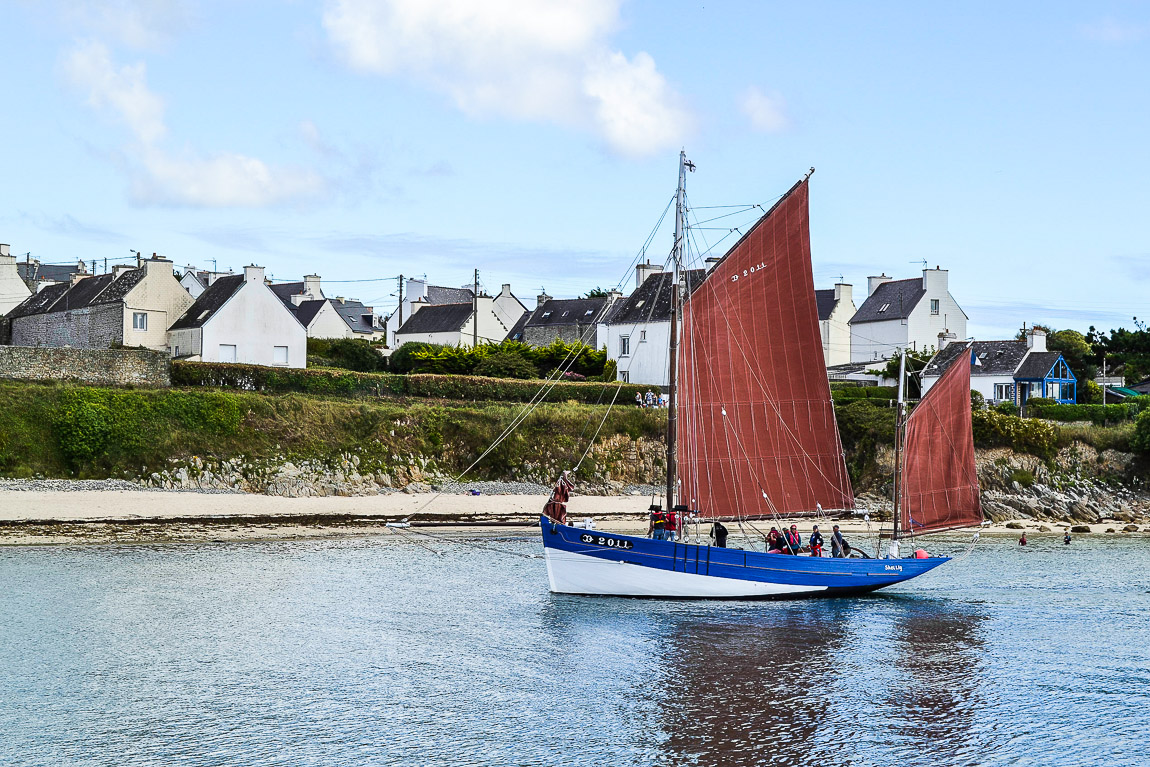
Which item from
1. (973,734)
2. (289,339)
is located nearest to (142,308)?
(289,339)

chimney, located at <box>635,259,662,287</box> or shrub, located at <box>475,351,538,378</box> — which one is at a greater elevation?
chimney, located at <box>635,259,662,287</box>

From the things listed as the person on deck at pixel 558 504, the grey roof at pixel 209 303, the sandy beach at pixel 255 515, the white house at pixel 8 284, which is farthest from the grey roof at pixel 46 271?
the person on deck at pixel 558 504

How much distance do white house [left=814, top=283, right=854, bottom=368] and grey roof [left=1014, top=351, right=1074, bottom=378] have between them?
15.3 meters

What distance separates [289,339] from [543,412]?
1961 cm

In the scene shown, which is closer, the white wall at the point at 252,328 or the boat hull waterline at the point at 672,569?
the boat hull waterline at the point at 672,569

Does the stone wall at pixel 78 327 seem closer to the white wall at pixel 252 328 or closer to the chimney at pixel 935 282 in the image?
the white wall at pixel 252 328

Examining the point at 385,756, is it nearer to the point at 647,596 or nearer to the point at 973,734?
the point at 973,734

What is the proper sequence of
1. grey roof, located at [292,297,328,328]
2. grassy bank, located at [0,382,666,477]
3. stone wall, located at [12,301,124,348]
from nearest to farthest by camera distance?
1. grassy bank, located at [0,382,666,477]
2. stone wall, located at [12,301,124,348]
3. grey roof, located at [292,297,328,328]

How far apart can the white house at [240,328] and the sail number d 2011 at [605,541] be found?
134 feet

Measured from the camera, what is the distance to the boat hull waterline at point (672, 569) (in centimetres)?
3266

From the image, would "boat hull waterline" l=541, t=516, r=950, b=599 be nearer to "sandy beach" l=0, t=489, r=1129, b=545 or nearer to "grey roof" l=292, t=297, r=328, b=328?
"sandy beach" l=0, t=489, r=1129, b=545

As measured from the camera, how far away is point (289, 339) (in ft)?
234

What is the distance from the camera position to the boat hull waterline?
1286 inches

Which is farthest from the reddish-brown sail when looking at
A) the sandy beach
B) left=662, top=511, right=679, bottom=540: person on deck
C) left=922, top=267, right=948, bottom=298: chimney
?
left=922, top=267, right=948, bottom=298: chimney
